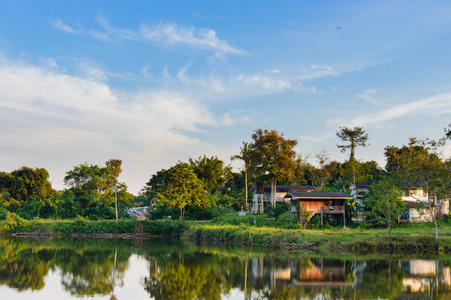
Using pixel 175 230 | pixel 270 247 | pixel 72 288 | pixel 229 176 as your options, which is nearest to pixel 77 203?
pixel 175 230

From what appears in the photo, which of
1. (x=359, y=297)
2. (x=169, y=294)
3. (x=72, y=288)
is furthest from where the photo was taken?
(x=72, y=288)

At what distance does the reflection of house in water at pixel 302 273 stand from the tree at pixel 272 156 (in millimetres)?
29328

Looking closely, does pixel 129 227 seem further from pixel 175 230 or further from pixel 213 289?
pixel 213 289

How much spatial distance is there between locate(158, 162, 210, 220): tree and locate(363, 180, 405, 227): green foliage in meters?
22.8

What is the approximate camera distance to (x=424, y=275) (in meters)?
22.4

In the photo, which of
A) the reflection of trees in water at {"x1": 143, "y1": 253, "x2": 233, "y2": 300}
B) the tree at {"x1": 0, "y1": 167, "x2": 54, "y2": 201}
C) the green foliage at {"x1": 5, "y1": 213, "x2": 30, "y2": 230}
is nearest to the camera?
the reflection of trees in water at {"x1": 143, "y1": 253, "x2": 233, "y2": 300}

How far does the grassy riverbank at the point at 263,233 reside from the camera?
33.3 meters

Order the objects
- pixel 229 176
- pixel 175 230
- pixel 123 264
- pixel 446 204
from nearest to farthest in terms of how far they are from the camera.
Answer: pixel 123 264, pixel 446 204, pixel 175 230, pixel 229 176

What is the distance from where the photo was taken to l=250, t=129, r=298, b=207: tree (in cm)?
5764

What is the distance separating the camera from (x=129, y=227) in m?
54.5

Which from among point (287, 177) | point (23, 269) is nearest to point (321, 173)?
point (287, 177)

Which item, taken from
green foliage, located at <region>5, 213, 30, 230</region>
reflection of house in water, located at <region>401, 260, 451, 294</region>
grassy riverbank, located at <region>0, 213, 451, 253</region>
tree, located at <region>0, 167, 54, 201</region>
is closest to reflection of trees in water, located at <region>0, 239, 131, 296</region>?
grassy riverbank, located at <region>0, 213, 451, 253</region>

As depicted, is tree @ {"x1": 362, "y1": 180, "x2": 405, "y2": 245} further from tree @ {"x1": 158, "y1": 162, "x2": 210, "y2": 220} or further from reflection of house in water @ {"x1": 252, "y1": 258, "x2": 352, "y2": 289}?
tree @ {"x1": 158, "y1": 162, "x2": 210, "y2": 220}

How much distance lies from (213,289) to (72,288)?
23.3ft
